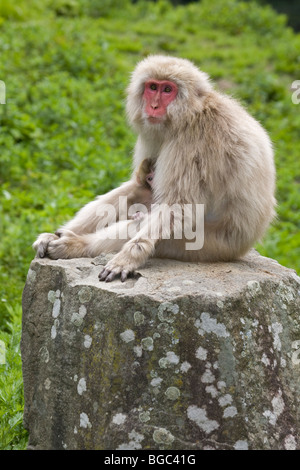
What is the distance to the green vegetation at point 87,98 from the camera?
22.2 feet

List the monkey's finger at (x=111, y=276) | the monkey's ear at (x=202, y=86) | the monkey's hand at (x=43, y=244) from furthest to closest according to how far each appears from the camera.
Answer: the monkey's ear at (x=202, y=86)
the monkey's hand at (x=43, y=244)
the monkey's finger at (x=111, y=276)

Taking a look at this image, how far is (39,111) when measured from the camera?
946 cm

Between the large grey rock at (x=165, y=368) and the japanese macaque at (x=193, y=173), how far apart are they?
19.6 inches

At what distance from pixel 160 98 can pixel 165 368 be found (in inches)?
74.1

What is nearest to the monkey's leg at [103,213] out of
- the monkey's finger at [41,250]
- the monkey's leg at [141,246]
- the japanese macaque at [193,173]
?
the japanese macaque at [193,173]

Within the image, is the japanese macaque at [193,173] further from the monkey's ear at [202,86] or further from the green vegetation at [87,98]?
the green vegetation at [87,98]

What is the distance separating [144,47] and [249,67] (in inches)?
92.7

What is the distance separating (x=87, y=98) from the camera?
10352 millimetres

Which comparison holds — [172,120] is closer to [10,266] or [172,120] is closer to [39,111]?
[10,266]

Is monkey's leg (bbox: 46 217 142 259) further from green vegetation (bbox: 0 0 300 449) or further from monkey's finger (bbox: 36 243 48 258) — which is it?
green vegetation (bbox: 0 0 300 449)

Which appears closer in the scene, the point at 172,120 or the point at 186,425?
the point at 186,425

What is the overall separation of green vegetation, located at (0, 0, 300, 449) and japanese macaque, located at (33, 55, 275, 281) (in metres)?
1.37

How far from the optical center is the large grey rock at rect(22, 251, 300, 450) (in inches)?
134
